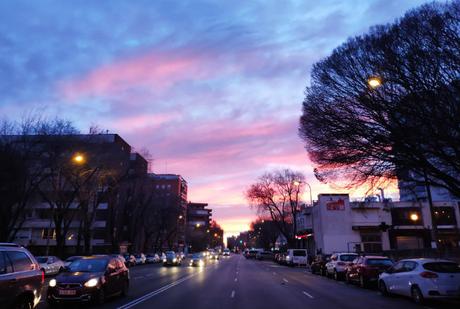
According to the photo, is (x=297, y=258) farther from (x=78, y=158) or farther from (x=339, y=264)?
(x=78, y=158)

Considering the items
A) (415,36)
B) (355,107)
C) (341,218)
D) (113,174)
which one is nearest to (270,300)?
(355,107)

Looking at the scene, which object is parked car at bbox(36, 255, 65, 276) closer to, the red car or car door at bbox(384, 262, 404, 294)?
the red car

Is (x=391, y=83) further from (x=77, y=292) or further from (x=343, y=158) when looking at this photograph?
(x=77, y=292)

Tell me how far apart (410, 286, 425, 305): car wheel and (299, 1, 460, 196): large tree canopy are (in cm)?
498

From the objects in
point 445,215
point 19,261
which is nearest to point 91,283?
point 19,261

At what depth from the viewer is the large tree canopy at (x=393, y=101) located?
15102 millimetres

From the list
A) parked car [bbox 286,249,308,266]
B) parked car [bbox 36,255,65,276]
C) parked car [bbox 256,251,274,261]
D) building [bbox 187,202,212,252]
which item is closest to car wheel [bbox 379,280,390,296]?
parked car [bbox 36,255,65,276]

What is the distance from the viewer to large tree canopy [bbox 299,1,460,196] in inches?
595

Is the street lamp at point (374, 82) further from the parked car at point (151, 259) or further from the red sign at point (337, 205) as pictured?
the parked car at point (151, 259)

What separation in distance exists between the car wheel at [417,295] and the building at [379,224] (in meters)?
36.8

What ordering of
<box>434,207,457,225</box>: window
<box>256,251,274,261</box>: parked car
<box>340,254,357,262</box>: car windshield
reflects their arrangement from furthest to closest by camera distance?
<box>256,251,274,261</box>: parked car, <box>434,207,457,225</box>: window, <box>340,254,357,262</box>: car windshield

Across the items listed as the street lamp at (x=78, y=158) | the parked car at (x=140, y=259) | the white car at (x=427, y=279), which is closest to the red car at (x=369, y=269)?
the white car at (x=427, y=279)

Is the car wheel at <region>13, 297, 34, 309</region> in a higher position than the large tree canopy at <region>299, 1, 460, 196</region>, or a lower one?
lower

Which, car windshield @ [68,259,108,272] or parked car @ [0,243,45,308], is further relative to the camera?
car windshield @ [68,259,108,272]
